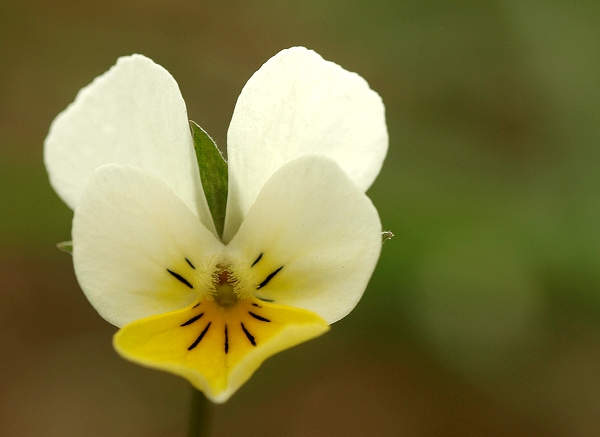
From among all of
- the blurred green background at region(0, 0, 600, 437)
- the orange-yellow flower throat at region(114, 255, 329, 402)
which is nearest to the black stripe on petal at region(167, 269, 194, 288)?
the orange-yellow flower throat at region(114, 255, 329, 402)

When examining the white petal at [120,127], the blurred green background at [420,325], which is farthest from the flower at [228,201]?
the blurred green background at [420,325]

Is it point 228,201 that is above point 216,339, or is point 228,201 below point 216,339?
above

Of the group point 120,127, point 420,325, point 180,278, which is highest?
point 120,127

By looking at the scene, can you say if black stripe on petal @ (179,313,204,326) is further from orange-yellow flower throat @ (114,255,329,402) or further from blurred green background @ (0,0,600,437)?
blurred green background @ (0,0,600,437)

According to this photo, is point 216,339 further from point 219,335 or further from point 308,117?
point 308,117

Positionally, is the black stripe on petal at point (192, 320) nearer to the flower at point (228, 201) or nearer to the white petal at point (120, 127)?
the flower at point (228, 201)

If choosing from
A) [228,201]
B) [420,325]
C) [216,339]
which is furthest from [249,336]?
[420,325]
